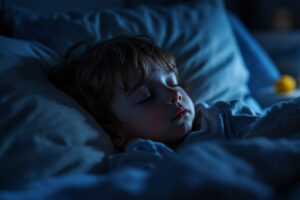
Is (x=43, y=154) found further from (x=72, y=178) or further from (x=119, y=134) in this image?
(x=119, y=134)

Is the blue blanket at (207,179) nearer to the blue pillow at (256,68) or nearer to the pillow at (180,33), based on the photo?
the pillow at (180,33)

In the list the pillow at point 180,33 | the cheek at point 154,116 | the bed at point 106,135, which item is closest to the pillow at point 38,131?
the bed at point 106,135

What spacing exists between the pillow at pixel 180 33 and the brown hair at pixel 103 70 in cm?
14

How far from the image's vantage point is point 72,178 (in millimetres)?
487

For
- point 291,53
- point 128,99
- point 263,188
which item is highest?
point 263,188

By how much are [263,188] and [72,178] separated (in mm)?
288

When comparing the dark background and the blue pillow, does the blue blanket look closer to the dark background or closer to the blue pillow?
the blue pillow

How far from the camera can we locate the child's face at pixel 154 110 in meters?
0.75

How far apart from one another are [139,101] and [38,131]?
10.2 inches

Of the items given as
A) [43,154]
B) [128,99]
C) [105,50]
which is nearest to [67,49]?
[105,50]

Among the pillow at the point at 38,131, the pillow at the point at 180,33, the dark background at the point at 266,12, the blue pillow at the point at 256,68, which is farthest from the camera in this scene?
the dark background at the point at 266,12

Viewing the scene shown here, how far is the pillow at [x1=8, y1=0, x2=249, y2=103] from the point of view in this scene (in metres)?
0.99

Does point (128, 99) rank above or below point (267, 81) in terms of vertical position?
above

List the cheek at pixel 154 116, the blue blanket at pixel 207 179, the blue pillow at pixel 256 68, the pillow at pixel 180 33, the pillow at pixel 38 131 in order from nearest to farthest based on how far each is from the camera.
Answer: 1. the blue blanket at pixel 207 179
2. the pillow at pixel 38 131
3. the cheek at pixel 154 116
4. the pillow at pixel 180 33
5. the blue pillow at pixel 256 68
